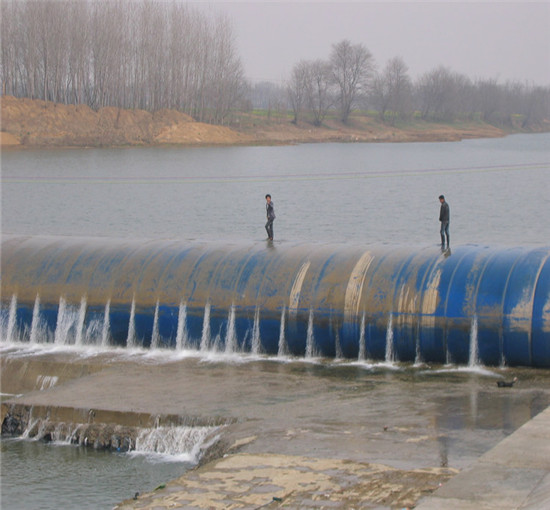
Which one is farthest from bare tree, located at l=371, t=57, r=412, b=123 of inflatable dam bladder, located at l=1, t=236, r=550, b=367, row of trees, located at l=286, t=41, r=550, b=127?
inflatable dam bladder, located at l=1, t=236, r=550, b=367

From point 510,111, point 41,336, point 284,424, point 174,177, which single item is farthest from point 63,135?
point 510,111

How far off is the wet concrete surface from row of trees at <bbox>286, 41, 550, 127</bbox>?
11687 centimetres

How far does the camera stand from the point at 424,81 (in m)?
172

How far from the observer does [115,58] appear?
11050 cm

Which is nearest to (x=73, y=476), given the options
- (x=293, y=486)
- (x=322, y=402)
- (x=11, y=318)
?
(x=322, y=402)

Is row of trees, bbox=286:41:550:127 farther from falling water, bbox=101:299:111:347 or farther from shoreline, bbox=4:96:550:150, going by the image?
falling water, bbox=101:299:111:347

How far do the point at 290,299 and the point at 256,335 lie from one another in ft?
3.60

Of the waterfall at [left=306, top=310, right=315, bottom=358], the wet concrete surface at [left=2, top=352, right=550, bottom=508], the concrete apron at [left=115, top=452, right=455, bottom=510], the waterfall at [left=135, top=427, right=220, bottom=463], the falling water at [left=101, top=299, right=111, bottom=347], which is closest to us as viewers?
the concrete apron at [left=115, top=452, right=455, bottom=510]

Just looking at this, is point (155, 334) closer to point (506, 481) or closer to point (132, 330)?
point (132, 330)

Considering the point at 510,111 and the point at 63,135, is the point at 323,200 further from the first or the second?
the point at 510,111

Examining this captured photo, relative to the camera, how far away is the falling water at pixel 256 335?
20.6m

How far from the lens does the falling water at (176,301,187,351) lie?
69.3 ft

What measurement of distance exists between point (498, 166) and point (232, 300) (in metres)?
64.7

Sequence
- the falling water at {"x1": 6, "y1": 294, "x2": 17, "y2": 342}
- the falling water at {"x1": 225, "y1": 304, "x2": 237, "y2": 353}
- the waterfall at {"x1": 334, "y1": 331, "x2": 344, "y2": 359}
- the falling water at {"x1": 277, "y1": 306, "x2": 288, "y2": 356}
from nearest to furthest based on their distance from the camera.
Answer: the waterfall at {"x1": 334, "y1": 331, "x2": 344, "y2": 359}
the falling water at {"x1": 277, "y1": 306, "x2": 288, "y2": 356}
the falling water at {"x1": 225, "y1": 304, "x2": 237, "y2": 353}
the falling water at {"x1": 6, "y1": 294, "x2": 17, "y2": 342}
